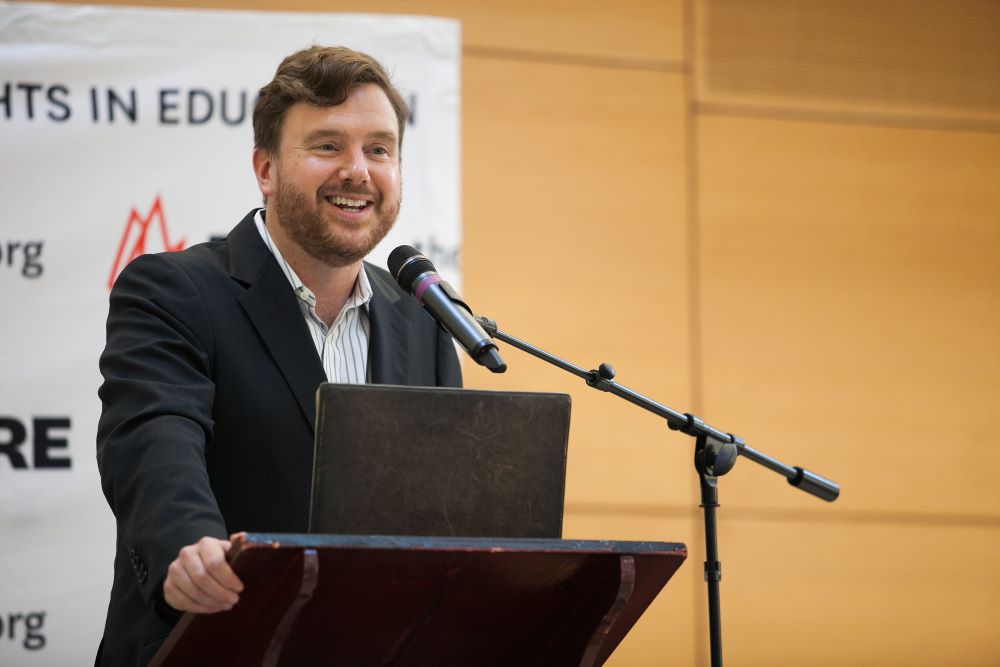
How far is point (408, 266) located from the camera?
6.00 feet

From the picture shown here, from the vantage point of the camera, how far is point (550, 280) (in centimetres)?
374

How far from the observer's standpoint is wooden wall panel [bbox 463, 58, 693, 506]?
12.2 feet

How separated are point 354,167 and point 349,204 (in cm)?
7

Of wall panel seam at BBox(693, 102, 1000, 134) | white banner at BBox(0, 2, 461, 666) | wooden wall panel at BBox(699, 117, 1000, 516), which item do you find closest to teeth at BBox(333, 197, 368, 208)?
white banner at BBox(0, 2, 461, 666)

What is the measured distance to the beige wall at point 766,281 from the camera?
12.2 ft

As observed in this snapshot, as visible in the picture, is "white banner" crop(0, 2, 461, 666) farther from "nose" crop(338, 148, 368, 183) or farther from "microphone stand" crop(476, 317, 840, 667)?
"microphone stand" crop(476, 317, 840, 667)

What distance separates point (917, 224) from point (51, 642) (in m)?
3.03

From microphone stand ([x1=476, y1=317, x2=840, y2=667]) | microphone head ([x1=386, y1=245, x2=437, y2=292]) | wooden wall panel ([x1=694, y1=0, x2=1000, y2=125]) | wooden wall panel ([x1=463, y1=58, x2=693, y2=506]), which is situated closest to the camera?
microphone head ([x1=386, y1=245, x2=437, y2=292])

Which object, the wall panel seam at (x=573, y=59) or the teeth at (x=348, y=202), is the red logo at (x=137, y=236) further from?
the teeth at (x=348, y=202)

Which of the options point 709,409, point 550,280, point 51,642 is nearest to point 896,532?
point 709,409

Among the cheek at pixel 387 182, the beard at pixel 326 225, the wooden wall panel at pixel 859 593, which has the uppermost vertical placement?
the cheek at pixel 387 182

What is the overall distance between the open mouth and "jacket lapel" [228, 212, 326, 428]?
15 centimetres

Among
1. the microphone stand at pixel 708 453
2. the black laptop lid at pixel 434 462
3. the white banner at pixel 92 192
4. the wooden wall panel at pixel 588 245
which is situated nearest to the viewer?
the black laptop lid at pixel 434 462

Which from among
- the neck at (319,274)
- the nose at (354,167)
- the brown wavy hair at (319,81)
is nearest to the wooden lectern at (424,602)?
the neck at (319,274)
